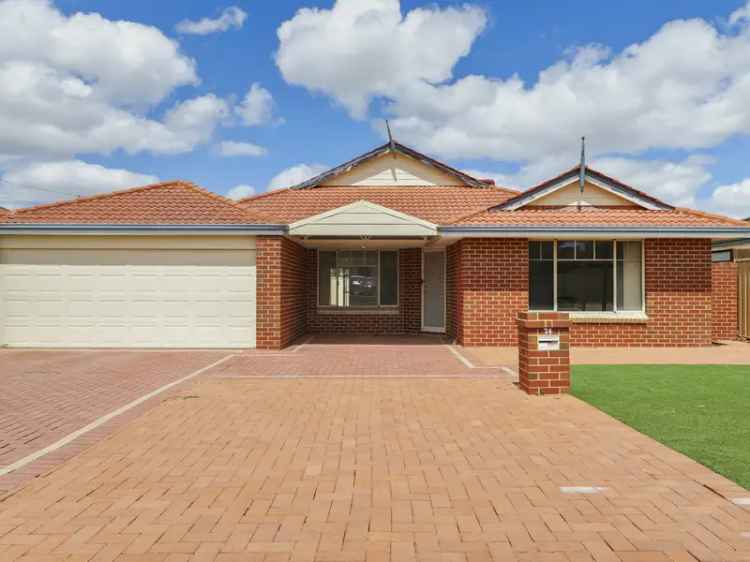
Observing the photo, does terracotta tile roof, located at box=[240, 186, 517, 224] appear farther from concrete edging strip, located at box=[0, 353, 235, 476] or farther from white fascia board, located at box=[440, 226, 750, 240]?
→ concrete edging strip, located at box=[0, 353, 235, 476]

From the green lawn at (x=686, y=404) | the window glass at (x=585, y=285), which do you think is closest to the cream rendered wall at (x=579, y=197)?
the window glass at (x=585, y=285)

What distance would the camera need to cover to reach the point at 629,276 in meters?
14.0

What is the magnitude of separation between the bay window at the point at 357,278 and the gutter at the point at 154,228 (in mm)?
4400

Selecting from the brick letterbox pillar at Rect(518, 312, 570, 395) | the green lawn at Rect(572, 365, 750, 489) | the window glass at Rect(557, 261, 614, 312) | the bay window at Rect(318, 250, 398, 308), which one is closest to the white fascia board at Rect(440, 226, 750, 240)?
the window glass at Rect(557, 261, 614, 312)

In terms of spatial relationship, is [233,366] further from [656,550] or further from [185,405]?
[656,550]

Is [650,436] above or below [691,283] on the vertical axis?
below

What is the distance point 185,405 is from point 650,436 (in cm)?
544

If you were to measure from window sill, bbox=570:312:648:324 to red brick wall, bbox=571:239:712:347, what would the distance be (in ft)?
0.30

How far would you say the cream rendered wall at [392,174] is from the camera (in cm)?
1847

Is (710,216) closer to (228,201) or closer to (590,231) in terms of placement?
(590,231)

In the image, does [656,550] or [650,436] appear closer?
[656,550]

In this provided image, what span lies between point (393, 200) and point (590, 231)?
5.90 metres

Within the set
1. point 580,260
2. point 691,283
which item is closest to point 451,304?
point 580,260

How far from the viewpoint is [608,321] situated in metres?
13.8
